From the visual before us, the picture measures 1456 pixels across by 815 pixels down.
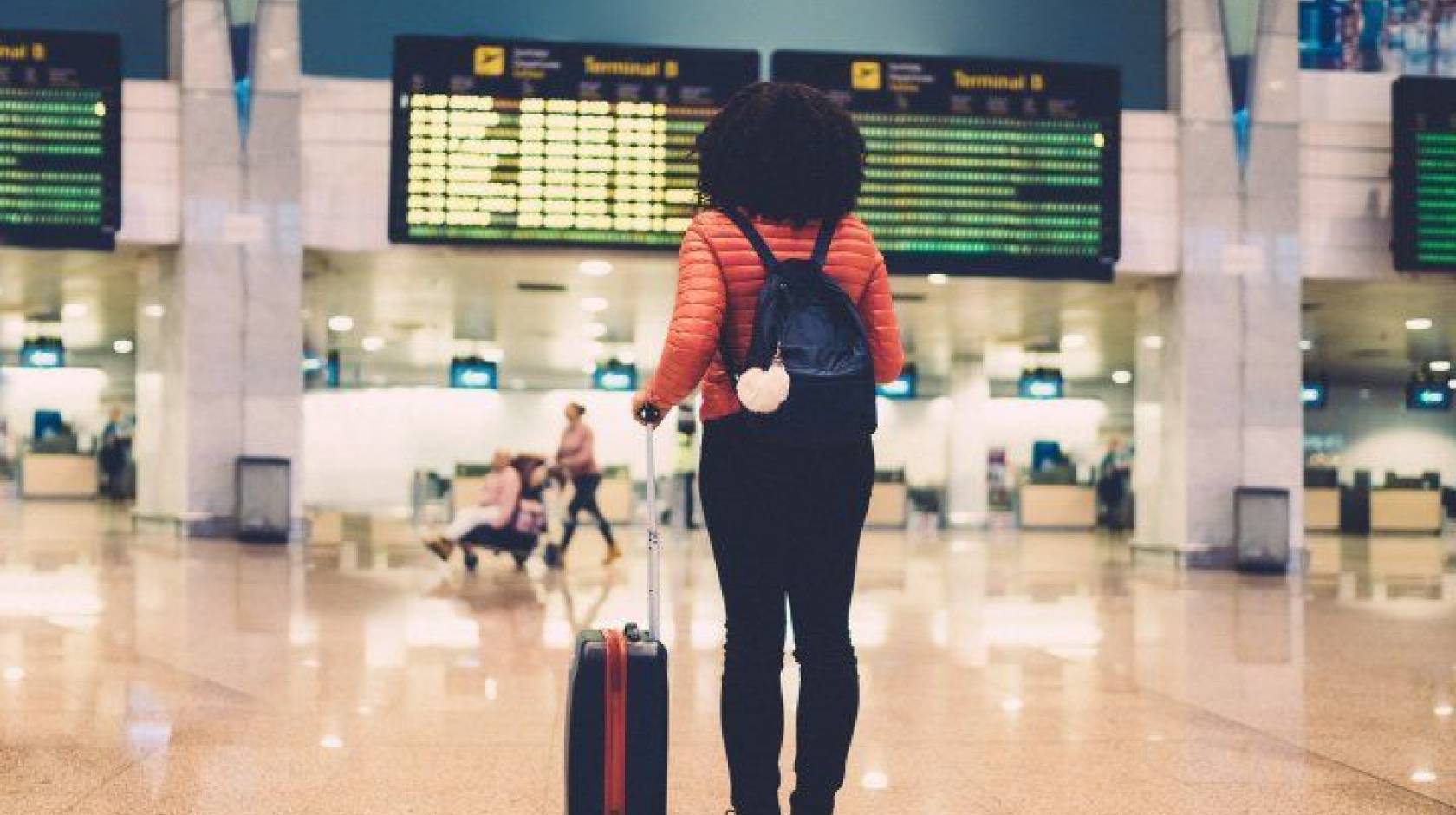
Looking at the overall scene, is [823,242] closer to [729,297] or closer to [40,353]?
[729,297]

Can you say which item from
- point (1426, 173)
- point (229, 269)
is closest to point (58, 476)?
point (229, 269)

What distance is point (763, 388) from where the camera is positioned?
3.19 metres

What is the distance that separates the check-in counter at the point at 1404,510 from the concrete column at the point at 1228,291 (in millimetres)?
17074

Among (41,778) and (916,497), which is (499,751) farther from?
(916,497)

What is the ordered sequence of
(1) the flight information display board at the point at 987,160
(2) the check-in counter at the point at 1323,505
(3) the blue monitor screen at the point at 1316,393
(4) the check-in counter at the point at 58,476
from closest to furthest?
(1) the flight information display board at the point at 987,160 → (2) the check-in counter at the point at 1323,505 → (4) the check-in counter at the point at 58,476 → (3) the blue monitor screen at the point at 1316,393

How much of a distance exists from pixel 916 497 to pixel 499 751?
26.3 metres

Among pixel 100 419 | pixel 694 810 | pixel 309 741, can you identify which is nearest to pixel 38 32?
pixel 309 741

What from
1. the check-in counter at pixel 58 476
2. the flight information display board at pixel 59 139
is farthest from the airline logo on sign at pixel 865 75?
the check-in counter at pixel 58 476

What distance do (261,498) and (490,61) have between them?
456 centimetres

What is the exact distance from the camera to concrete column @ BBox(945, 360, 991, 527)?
28.1 metres

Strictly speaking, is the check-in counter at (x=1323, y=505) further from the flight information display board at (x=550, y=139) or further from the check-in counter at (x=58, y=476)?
the check-in counter at (x=58, y=476)

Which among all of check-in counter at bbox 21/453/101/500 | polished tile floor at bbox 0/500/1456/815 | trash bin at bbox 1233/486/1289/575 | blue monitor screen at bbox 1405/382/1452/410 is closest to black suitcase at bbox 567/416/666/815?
polished tile floor at bbox 0/500/1456/815

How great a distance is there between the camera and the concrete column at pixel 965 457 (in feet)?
92.1

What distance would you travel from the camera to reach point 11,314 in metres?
24.0
